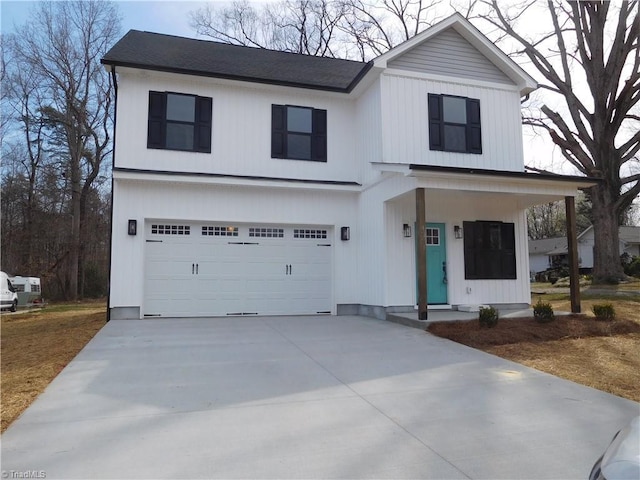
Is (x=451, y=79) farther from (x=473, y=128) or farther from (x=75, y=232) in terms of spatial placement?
(x=75, y=232)

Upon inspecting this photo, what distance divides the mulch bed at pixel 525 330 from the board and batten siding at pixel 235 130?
5.15 metres

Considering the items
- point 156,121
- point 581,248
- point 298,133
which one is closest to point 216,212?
point 156,121

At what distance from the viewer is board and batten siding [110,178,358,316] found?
1027cm

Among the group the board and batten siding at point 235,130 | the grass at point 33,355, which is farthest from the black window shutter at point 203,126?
the grass at point 33,355

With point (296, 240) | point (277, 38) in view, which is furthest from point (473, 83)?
point (277, 38)

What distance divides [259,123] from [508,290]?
7.52 meters

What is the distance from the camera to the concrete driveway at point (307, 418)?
313 cm

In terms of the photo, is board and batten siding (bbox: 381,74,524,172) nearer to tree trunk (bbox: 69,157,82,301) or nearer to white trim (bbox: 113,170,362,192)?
white trim (bbox: 113,170,362,192)

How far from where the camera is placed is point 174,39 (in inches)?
513

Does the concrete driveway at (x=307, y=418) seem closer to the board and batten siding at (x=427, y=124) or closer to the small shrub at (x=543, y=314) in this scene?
the small shrub at (x=543, y=314)

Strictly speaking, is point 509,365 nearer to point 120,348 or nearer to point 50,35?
point 120,348

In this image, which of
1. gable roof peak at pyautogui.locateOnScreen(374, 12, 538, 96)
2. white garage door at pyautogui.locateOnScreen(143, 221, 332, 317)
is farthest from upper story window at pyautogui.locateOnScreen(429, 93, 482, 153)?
white garage door at pyautogui.locateOnScreen(143, 221, 332, 317)

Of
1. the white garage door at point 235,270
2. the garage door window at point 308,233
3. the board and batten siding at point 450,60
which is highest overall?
→ the board and batten siding at point 450,60

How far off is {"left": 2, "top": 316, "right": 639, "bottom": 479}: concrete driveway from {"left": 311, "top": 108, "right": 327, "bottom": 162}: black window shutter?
6.25 m
